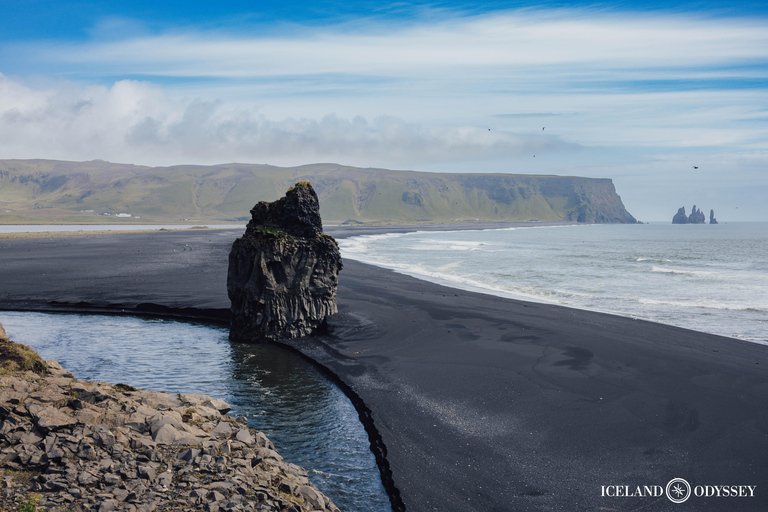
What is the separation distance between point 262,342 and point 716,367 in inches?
710

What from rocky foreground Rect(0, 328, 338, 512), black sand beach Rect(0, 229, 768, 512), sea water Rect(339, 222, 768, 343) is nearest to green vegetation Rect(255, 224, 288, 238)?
black sand beach Rect(0, 229, 768, 512)

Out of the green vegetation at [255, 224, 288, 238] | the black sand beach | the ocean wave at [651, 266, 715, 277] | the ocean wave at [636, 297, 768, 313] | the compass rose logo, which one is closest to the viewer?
the compass rose logo

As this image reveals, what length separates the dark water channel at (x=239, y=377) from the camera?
11.9 metres

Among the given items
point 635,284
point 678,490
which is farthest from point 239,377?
point 635,284

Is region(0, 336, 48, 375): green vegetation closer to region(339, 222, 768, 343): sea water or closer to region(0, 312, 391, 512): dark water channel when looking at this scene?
region(0, 312, 391, 512): dark water channel

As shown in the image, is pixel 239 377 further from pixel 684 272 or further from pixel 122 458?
pixel 684 272

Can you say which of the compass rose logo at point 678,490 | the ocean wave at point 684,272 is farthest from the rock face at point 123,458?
the ocean wave at point 684,272

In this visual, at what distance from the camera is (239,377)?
60.4 feet

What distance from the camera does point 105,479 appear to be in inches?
313

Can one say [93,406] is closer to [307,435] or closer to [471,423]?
[307,435]

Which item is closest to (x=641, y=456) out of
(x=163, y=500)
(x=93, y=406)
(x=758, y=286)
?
(x=163, y=500)

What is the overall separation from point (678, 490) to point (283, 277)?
684 inches

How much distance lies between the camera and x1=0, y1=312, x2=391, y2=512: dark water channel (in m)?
11.9

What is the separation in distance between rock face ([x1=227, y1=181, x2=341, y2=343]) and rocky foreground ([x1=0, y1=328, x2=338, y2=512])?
41.1 ft
